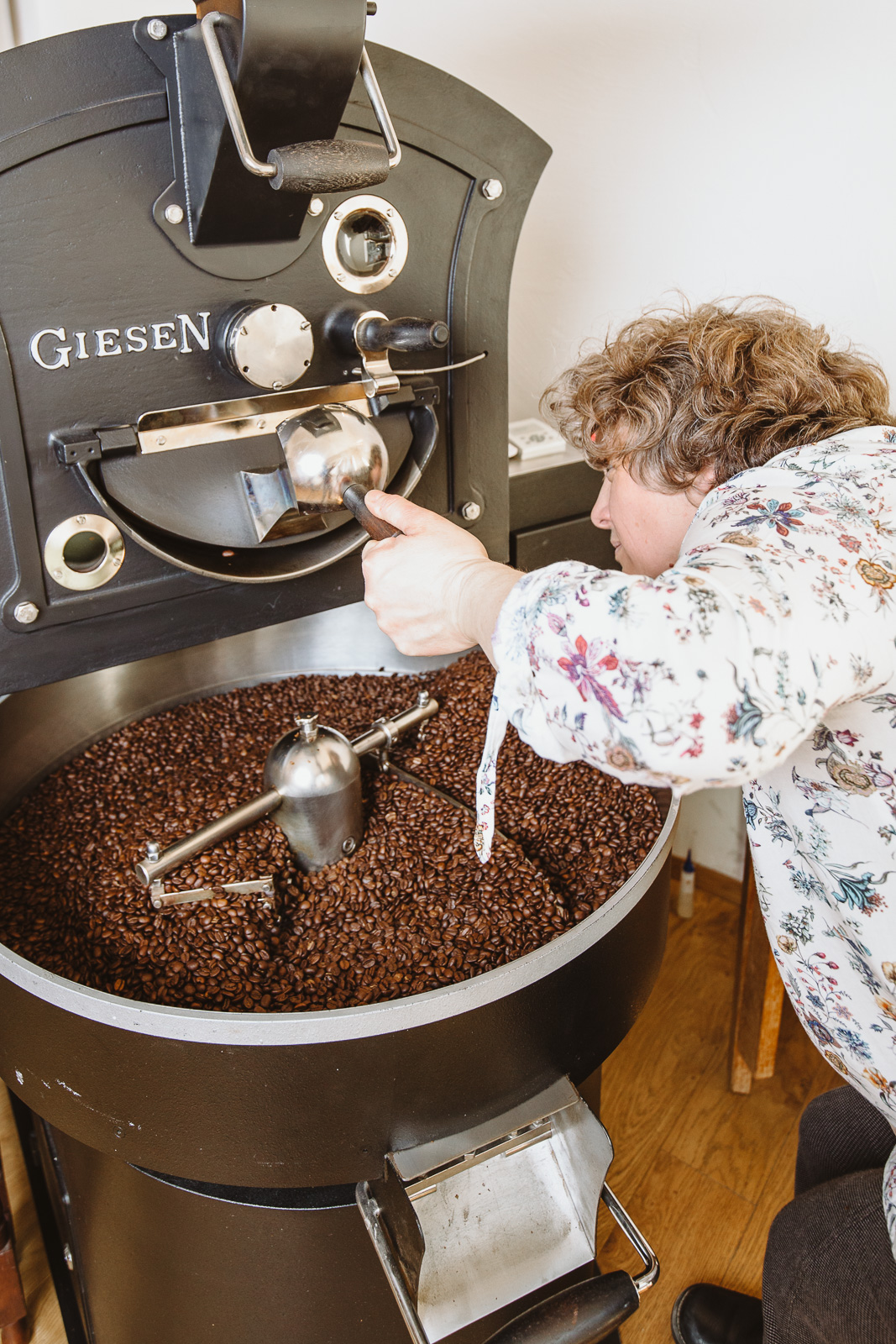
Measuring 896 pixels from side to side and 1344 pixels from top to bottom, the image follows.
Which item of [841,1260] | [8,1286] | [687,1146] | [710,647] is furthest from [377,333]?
[687,1146]

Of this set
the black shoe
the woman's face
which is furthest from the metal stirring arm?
the black shoe

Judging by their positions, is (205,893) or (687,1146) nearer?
(205,893)

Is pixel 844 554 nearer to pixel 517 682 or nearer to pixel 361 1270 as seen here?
pixel 517 682

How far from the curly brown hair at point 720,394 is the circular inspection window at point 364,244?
26 centimetres

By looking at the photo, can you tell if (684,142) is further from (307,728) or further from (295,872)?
(295,872)

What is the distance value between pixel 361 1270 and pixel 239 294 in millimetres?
965

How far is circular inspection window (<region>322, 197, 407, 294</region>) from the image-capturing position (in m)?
0.95

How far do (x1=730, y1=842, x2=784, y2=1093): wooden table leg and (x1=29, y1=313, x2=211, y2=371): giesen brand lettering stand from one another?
4.04 ft

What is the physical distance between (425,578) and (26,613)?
366 millimetres

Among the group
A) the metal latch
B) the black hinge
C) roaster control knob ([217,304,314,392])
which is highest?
roaster control knob ([217,304,314,392])

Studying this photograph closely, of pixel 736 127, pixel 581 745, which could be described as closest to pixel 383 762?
pixel 581 745

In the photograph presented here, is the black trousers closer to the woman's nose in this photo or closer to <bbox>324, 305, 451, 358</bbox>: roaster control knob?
the woman's nose

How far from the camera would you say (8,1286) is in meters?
1.37

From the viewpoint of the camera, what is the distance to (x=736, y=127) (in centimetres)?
167
